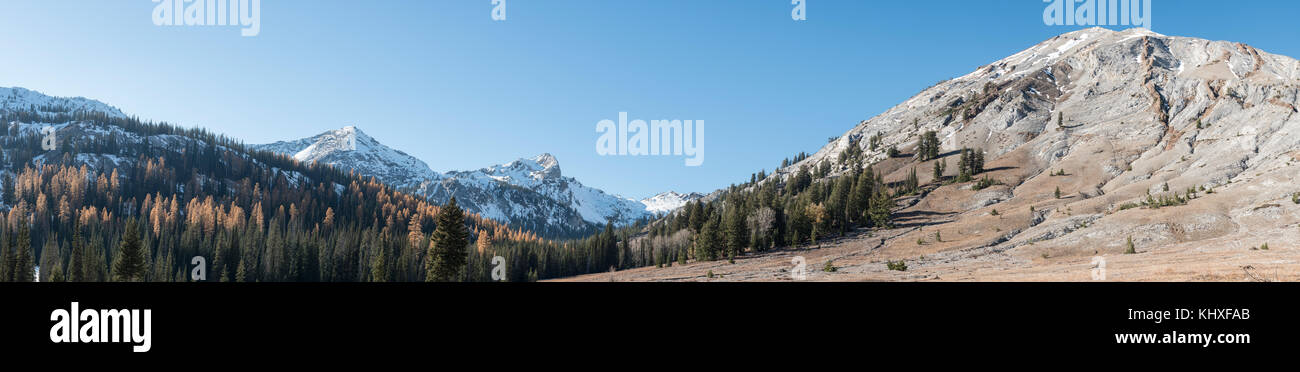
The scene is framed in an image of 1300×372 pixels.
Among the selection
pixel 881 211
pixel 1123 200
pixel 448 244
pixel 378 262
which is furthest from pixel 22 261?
pixel 1123 200

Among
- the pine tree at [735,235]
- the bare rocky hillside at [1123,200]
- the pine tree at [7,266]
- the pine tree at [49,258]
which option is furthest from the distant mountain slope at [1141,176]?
the pine tree at [49,258]

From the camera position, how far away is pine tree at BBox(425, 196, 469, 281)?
63969mm

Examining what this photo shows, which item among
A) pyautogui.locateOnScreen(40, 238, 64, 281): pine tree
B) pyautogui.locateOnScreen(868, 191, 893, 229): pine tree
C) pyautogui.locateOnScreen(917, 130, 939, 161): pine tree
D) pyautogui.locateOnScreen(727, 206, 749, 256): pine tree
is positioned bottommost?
pyautogui.locateOnScreen(40, 238, 64, 281): pine tree

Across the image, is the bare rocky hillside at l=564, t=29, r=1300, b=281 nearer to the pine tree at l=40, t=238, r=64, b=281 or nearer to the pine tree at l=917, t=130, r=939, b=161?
the pine tree at l=917, t=130, r=939, b=161

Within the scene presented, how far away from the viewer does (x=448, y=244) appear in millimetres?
64500

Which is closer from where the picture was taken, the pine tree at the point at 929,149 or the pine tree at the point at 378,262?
the pine tree at the point at 378,262

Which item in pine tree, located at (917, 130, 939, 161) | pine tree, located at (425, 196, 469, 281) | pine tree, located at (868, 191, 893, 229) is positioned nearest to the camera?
pine tree, located at (425, 196, 469, 281)

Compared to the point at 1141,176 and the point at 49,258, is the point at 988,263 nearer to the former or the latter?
the point at 1141,176

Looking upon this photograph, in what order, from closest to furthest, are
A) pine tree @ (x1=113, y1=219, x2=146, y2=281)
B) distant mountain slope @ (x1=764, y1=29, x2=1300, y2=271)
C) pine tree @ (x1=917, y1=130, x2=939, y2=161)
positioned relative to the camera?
distant mountain slope @ (x1=764, y1=29, x2=1300, y2=271), pine tree @ (x1=113, y1=219, x2=146, y2=281), pine tree @ (x1=917, y1=130, x2=939, y2=161)

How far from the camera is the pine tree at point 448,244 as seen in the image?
210 feet

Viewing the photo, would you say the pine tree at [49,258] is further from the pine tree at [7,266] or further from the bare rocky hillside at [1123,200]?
the bare rocky hillside at [1123,200]

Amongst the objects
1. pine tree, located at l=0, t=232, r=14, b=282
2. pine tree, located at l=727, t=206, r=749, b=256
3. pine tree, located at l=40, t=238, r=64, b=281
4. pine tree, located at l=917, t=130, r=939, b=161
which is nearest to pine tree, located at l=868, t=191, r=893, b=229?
pine tree, located at l=727, t=206, r=749, b=256

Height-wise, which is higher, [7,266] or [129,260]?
[129,260]

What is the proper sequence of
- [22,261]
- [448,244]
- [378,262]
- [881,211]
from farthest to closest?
[881,211] → [378,262] → [22,261] → [448,244]
